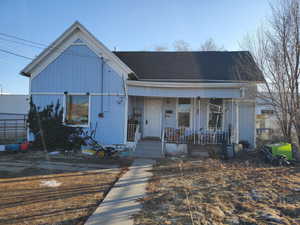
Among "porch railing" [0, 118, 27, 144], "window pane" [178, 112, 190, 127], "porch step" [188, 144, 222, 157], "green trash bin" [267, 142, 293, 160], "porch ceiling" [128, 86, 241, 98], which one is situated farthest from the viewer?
"porch railing" [0, 118, 27, 144]

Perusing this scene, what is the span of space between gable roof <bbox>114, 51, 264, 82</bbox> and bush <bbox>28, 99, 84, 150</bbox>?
4645 millimetres

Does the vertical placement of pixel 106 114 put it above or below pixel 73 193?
above

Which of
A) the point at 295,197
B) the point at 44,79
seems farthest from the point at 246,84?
the point at 44,79

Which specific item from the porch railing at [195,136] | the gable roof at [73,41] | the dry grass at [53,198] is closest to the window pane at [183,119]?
the porch railing at [195,136]

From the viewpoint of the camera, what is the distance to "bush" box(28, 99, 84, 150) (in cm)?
849

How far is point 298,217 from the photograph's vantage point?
318cm

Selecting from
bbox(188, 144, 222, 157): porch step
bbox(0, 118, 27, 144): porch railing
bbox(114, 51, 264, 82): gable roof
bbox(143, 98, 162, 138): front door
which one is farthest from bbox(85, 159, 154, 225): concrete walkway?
bbox(0, 118, 27, 144): porch railing

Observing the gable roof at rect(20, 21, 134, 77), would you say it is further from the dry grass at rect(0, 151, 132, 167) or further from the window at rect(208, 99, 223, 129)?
the window at rect(208, 99, 223, 129)

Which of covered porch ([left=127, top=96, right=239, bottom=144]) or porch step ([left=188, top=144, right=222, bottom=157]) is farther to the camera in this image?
covered porch ([left=127, top=96, right=239, bottom=144])

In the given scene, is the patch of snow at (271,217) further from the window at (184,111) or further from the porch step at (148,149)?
the window at (184,111)

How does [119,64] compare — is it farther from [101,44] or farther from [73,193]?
[73,193]

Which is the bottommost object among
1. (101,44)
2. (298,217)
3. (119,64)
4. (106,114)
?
(298,217)

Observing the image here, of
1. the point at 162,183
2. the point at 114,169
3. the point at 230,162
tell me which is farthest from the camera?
the point at 230,162

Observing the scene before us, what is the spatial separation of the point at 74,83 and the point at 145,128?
4.38 metres
